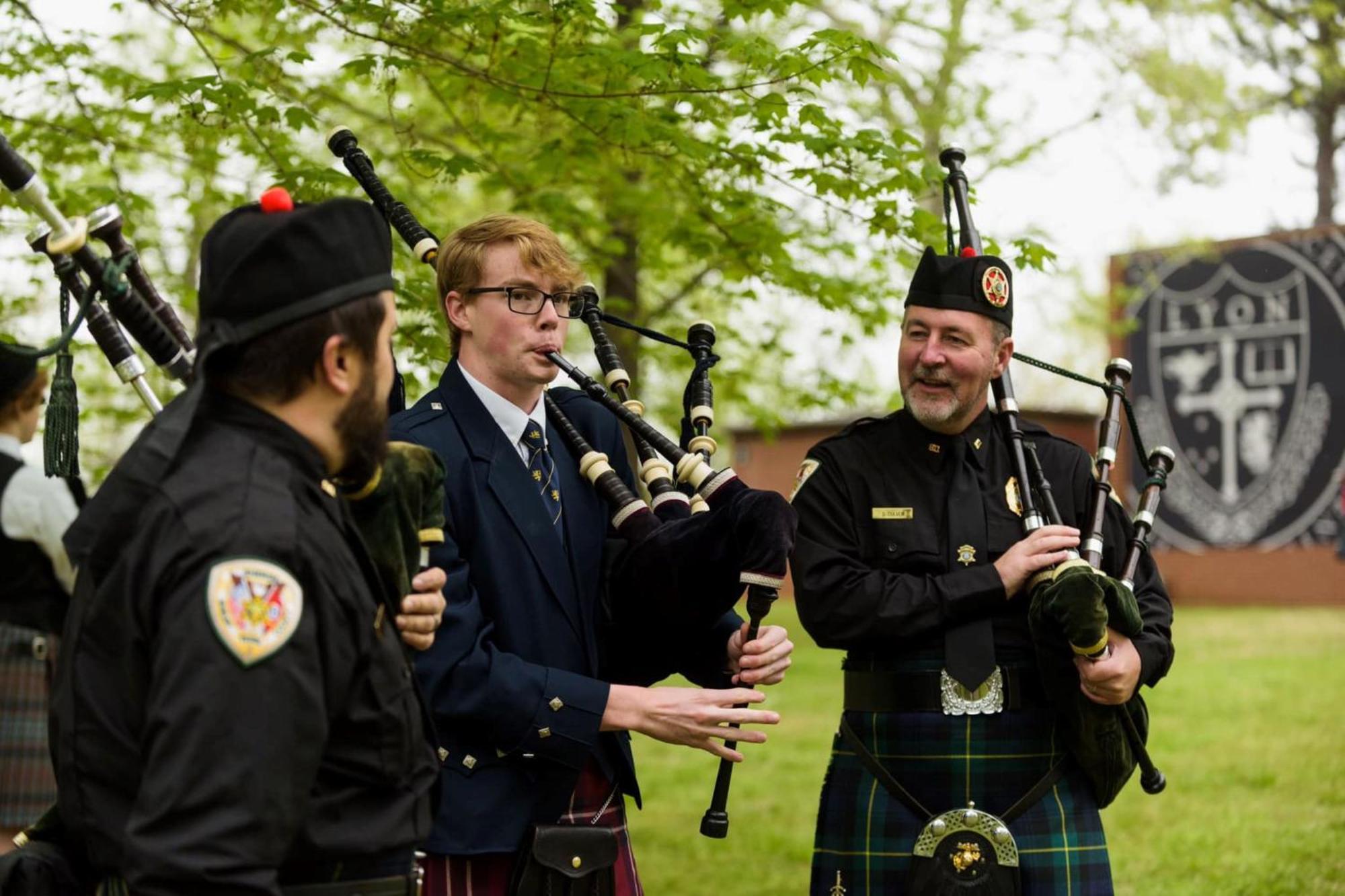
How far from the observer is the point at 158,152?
5188mm

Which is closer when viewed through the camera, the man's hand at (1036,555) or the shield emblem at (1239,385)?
the man's hand at (1036,555)

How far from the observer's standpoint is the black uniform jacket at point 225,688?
1.55 meters

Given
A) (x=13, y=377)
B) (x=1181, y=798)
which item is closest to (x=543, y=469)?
(x=13, y=377)

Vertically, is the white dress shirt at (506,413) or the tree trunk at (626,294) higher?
the tree trunk at (626,294)

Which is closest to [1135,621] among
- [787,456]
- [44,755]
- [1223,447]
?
[44,755]

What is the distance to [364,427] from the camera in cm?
183

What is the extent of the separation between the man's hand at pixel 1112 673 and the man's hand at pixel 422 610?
1.38m

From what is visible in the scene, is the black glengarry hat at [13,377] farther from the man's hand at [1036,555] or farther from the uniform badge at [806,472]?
the man's hand at [1036,555]

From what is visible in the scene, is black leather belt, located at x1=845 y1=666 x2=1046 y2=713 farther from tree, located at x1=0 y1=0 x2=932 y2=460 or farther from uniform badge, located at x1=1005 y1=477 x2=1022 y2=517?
tree, located at x1=0 y1=0 x2=932 y2=460

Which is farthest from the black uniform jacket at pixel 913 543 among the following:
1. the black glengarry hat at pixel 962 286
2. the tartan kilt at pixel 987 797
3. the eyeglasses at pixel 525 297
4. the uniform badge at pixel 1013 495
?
the eyeglasses at pixel 525 297

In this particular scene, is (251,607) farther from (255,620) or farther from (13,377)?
(13,377)

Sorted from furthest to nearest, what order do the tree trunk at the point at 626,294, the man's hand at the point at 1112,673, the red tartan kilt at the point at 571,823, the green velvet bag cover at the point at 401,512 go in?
1. the tree trunk at the point at 626,294
2. the man's hand at the point at 1112,673
3. the red tartan kilt at the point at 571,823
4. the green velvet bag cover at the point at 401,512

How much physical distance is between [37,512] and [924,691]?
2958 millimetres

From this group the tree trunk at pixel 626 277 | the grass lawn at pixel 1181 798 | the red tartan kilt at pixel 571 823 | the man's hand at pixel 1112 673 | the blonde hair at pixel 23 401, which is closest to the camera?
the red tartan kilt at pixel 571 823
